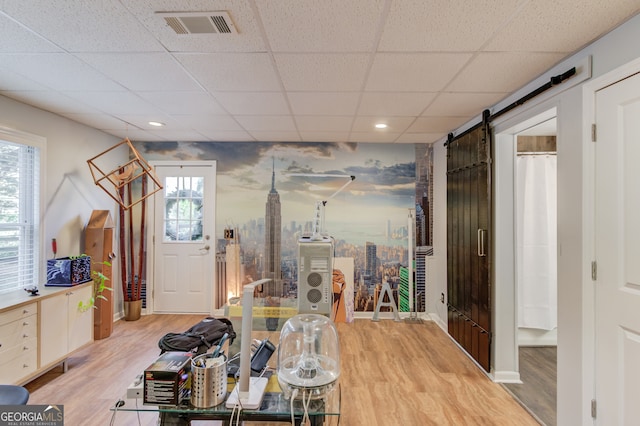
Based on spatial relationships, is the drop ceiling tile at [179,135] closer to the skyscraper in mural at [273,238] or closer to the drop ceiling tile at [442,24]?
the skyscraper in mural at [273,238]

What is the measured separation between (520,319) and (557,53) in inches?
112

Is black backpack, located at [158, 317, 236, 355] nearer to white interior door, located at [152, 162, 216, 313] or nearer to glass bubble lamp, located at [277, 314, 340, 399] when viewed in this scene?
glass bubble lamp, located at [277, 314, 340, 399]

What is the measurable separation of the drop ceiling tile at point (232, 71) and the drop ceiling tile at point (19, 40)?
2.50ft

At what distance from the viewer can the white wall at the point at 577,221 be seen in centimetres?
177

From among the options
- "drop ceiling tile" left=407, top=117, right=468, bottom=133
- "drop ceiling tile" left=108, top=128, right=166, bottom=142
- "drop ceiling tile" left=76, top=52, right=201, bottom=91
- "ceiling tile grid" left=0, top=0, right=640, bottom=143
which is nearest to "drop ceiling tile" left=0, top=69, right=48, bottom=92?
"ceiling tile grid" left=0, top=0, right=640, bottom=143

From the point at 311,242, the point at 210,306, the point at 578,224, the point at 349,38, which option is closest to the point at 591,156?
the point at 578,224

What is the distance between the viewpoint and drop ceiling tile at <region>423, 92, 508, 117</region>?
2629mm

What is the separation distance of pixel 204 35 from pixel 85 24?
62 centimetres

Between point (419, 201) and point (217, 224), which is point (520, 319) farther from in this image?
point (217, 224)

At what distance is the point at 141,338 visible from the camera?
369 centimetres

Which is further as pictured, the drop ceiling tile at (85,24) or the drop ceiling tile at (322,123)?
the drop ceiling tile at (322,123)

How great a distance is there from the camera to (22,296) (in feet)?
8.51

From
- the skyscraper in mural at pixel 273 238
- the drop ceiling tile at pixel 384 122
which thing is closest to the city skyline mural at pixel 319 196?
the skyscraper in mural at pixel 273 238

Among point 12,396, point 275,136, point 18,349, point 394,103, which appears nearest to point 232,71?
point 394,103
